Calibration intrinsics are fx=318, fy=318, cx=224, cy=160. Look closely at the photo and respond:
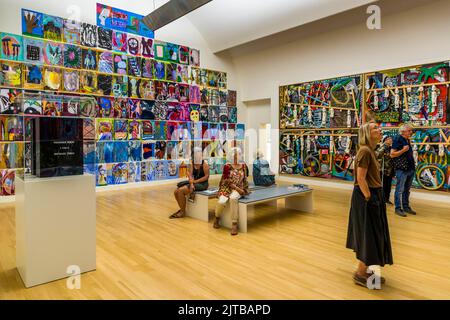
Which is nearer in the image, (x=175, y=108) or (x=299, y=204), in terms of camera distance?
(x=299, y=204)

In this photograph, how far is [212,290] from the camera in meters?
2.80

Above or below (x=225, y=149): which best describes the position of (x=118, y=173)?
below

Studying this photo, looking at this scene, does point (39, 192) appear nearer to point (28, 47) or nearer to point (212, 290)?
point (212, 290)

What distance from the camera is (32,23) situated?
713 cm

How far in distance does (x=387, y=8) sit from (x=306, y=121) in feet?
11.1

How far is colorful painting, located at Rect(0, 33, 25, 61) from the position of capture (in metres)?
6.77

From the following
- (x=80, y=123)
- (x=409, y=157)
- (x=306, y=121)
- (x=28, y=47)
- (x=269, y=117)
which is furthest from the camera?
(x=269, y=117)

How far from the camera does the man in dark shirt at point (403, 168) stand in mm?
5576

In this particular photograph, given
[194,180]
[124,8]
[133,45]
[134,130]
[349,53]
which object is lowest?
[194,180]

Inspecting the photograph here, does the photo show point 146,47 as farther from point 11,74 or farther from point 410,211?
point 410,211

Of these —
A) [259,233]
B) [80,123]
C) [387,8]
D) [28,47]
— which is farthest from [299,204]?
[28,47]

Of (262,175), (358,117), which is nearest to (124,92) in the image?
(262,175)

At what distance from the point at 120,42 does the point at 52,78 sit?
6.72 feet

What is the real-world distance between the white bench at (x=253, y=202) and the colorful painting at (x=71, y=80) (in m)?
4.50
